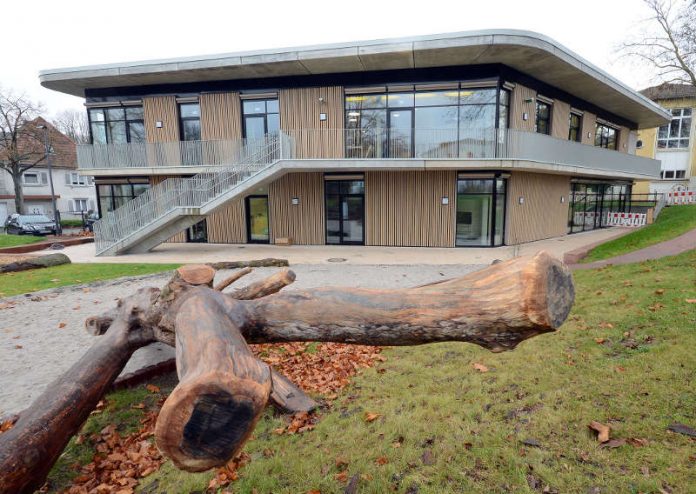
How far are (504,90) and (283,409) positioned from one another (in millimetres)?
15356

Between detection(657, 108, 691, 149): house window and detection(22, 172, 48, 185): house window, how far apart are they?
2431 inches

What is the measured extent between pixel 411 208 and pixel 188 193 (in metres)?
9.08

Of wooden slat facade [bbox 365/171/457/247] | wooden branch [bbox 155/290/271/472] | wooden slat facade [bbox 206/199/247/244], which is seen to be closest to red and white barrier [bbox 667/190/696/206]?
wooden slat facade [bbox 365/171/457/247]

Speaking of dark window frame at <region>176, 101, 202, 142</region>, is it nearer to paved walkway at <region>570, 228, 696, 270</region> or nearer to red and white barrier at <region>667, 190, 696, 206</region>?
paved walkway at <region>570, 228, 696, 270</region>

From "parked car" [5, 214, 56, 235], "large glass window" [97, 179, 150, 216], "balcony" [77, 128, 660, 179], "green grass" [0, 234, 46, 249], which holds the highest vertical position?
"balcony" [77, 128, 660, 179]

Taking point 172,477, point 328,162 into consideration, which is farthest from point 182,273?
point 328,162

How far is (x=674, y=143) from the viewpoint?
36438 millimetres

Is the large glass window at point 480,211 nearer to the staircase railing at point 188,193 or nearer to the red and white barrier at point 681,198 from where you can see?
the staircase railing at point 188,193

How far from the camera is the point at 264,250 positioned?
53.2 feet

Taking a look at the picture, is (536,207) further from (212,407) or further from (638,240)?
(212,407)

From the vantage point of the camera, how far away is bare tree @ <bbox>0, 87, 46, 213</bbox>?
104ft

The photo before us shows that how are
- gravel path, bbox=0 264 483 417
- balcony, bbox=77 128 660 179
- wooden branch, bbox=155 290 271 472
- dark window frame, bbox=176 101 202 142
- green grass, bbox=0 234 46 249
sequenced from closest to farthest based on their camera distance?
1. wooden branch, bbox=155 290 271 472
2. gravel path, bbox=0 264 483 417
3. balcony, bbox=77 128 660 179
4. green grass, bbox=0 234 46 249
5. dark window frame, bbox=176 101 202 142

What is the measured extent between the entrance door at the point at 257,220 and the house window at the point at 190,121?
3912mm

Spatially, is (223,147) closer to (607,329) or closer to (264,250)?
(264,250)
